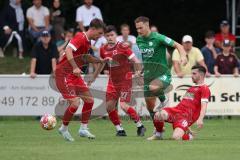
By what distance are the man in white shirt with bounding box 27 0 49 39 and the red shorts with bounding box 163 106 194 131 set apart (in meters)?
11.3

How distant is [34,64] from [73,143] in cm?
840

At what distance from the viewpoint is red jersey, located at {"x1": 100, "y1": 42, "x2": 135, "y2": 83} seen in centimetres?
1873

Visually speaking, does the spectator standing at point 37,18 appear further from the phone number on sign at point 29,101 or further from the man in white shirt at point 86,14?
the phone number on sign at point 29,101

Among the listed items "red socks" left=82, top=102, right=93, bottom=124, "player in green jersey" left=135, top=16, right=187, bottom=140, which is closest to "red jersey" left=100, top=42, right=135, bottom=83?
"player in green jersey" left=135, top=16, right=187, bottom=140

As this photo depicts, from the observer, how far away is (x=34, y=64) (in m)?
23.7

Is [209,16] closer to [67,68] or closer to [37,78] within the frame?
[37,78]

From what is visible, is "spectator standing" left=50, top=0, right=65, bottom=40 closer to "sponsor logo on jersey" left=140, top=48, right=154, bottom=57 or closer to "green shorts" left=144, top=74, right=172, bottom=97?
"green shorts" left=144, top=74, right=172, bottom=97

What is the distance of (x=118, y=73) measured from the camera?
1891cm

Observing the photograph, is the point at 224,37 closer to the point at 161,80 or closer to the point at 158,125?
the point at 161,80

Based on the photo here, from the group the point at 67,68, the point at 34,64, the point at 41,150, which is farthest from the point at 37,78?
the point at 41,150

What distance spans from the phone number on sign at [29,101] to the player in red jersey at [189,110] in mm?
7603

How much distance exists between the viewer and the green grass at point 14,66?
27.9 metres

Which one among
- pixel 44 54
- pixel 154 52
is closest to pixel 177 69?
pixel 44 54

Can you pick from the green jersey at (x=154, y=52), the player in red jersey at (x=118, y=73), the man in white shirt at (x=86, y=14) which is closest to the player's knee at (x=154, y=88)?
the green jersey at (x=154, y=52)
